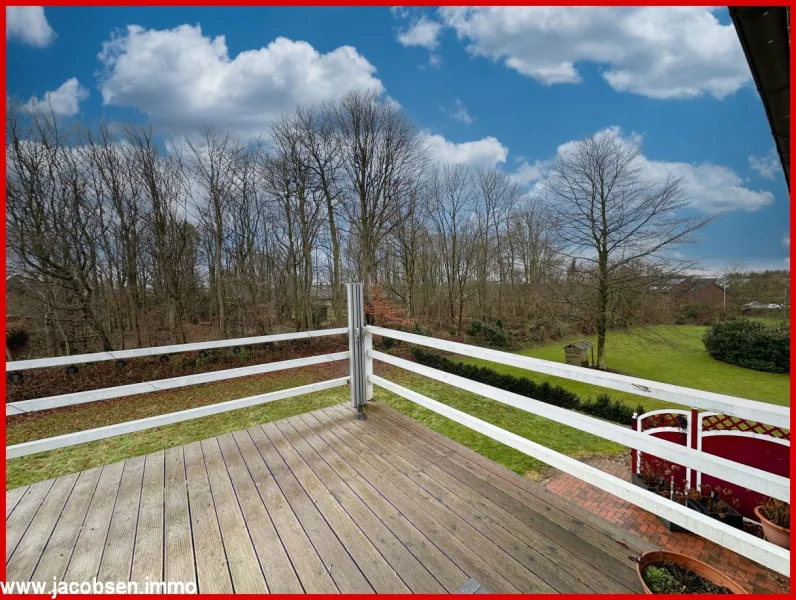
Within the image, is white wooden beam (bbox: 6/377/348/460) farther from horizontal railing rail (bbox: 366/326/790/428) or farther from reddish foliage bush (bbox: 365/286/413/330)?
reddish foliage bush (bbox: 365/286/413/330)

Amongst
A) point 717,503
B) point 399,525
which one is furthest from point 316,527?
point 717,503

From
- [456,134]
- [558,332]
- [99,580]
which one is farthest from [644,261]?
[99,580]

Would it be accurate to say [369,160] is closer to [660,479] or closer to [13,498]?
[660,479]

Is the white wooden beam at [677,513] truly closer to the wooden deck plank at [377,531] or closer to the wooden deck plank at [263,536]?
the wooden deck plank at [377,531]

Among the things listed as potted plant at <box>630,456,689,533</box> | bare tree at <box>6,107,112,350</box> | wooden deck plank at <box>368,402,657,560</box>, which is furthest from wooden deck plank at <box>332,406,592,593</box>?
bare tree at <box>6,107,112,350</box>

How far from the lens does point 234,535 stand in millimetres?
1774

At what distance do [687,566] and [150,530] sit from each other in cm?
263

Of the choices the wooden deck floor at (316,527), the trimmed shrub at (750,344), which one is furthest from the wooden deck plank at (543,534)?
the trimmed shrub at (750,344)

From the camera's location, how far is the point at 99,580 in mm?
1548

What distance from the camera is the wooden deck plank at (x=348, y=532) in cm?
149

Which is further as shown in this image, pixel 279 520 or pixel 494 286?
pixel 494 286

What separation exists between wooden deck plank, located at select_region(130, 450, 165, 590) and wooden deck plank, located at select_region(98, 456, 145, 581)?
23 millimetres

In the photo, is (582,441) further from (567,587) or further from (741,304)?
(741,304)

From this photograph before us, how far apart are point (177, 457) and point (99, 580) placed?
1.09m
